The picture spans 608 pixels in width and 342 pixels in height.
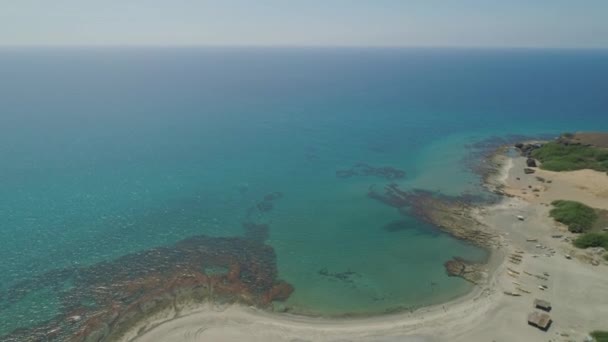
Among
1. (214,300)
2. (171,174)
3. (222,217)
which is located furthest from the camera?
(171,174)

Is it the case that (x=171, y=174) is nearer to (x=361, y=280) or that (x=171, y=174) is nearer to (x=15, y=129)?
(x=361, y=280)

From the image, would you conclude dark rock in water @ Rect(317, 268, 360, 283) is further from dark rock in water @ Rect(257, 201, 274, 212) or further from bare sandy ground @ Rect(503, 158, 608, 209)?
bare sandy ground @ Rect(503, 158, 608, 209)

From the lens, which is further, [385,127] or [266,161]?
[385,127]

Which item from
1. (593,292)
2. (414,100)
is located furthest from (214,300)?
(414,100)

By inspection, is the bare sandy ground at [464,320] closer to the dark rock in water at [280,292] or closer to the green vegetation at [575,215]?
the dark rock in water at [280,292]

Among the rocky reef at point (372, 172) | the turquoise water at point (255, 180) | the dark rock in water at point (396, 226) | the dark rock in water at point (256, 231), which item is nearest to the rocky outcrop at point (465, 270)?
the turquoise water at point (255, 180)

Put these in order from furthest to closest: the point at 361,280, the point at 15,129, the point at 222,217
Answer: the point at 15,129 → the point at 222,217 → the point at 361,280

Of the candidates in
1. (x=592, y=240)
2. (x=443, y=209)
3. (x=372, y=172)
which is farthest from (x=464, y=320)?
(x=372, y=172)
